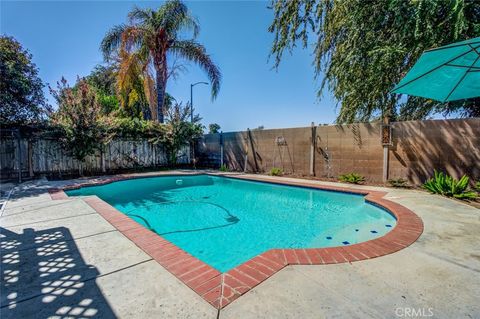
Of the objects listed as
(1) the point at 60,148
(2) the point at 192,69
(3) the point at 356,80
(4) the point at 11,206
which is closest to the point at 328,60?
(3) the point at 356,80

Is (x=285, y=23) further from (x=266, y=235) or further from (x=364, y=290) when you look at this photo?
(x=364, y=290)

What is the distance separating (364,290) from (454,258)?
4.92ft

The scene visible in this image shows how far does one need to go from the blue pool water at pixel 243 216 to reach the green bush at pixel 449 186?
73.5 inches

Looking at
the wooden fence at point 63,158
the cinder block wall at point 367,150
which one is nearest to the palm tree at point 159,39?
the wooden fence at point 63,158

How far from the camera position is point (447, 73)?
4328mm

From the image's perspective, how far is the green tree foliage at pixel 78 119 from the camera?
30.8 feet

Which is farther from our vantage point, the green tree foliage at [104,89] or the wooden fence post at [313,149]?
the green tree foliage at [104,89]

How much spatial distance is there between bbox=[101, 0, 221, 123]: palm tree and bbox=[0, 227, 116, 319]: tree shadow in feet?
37.1

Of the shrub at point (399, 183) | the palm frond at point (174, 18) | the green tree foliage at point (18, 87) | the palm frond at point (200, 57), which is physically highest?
the palm frond at point (174, 18)

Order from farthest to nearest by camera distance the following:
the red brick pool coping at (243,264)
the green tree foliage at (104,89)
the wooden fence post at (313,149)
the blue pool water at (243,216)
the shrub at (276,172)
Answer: the green tree foliage at (104,89), the shrub at (276,172), the wooden fence post at (313,149), the blue pool water at (243,216), the red brick pool coping at (243,264)

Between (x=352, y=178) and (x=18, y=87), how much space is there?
14.2 metres

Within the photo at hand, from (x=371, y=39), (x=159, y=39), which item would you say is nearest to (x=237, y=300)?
(x=371, y=39)

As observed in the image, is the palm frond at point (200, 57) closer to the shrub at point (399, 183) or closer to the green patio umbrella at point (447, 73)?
Answer: the shrub at point (399, 183)

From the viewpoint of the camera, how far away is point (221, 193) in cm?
→ 842
